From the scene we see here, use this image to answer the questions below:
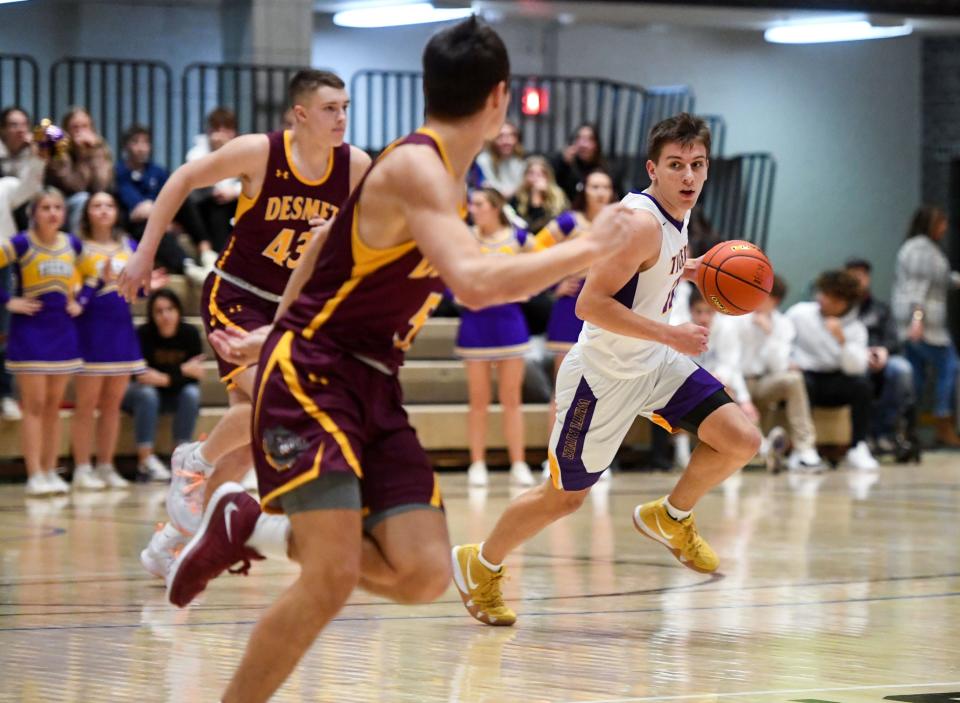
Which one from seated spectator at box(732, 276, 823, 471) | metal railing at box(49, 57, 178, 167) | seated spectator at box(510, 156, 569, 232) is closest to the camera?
seated spectator at box(732, 276, 823, 471)

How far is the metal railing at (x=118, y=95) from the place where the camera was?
11727 millimetres

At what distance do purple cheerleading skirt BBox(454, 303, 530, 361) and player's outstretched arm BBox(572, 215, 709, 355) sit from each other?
16.9ft

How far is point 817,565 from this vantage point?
6207mm

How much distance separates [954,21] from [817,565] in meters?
9.75

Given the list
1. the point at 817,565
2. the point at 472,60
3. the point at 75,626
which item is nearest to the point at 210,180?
the point at 75,626

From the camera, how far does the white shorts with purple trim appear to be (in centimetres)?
480

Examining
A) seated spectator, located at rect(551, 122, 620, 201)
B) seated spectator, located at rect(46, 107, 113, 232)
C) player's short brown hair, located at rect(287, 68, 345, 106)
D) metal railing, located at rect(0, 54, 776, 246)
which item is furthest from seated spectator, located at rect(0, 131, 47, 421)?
player's short brown hair, located at rect(287, 68, 345, 106)

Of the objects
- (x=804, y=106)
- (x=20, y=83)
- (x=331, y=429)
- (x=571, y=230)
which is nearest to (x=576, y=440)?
(x=331, y=429)

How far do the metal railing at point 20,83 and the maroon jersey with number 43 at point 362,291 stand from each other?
338 inches

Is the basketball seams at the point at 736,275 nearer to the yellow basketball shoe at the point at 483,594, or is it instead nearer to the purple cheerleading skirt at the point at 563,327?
the yellow basketball shoe at the point at 483,594

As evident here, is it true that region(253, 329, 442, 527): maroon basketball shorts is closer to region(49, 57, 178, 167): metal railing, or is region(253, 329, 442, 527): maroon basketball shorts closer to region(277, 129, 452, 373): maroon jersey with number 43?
region(277, 129, 452, 373): maroon jersey with number 43

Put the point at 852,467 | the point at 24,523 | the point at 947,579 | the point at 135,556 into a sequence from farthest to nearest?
the point at 852,467
the point at 24,523
the point at 135,556
the point at 947,579

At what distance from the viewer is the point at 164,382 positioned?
970 centimetres

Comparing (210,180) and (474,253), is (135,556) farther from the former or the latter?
(474,253)
